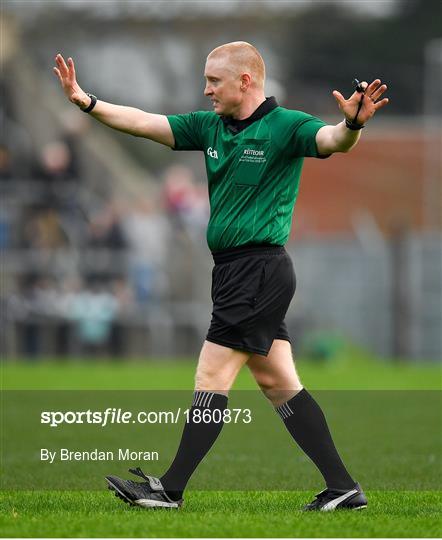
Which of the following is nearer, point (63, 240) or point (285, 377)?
point (285, 377)

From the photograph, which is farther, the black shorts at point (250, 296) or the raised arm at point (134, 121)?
the raised arm at point (134, 121)

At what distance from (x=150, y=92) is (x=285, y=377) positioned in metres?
25.8

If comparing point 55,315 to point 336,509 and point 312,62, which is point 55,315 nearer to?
point 336,509

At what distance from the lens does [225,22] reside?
32531 millimetres

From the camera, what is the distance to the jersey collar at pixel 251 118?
637 cm

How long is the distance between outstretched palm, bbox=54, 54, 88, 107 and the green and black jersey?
716 millimetres

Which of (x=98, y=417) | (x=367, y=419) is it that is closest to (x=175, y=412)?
(x=98, y=417)

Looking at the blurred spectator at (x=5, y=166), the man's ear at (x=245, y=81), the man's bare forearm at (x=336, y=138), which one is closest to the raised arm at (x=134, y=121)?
the man's ear at (x=245, y=81)

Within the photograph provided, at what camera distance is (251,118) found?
20.9 ft

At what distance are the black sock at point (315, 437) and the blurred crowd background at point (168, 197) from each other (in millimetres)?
2422

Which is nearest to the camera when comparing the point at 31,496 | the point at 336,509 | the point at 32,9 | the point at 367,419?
the point at 336,509

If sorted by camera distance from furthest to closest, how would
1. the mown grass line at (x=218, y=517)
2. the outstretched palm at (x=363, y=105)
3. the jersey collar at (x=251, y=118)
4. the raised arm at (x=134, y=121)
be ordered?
the raised arm at (x=134, y=121), the jersey collar at (x=251, y=118), the outstretched palm at (x=363, y=105), the mown grass line at (x=218, y=517)

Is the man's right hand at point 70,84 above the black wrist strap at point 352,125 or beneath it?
above

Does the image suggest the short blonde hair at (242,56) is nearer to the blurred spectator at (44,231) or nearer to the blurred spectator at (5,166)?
the blurred spectator at (44,231)
